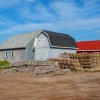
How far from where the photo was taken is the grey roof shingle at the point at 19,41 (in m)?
50.4

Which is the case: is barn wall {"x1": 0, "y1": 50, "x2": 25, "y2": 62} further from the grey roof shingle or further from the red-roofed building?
the red-roofed building

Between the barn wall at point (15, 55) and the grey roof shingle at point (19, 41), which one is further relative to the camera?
the grey roof shingle at point (19, 41)

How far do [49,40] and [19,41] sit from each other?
929cm

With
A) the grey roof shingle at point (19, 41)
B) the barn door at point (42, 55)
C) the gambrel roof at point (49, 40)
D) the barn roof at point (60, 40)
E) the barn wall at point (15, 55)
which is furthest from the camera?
the grey roof shingle at point (19, 41)

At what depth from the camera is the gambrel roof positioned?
47.7 metres

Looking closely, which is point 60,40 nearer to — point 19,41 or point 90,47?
point 90,47

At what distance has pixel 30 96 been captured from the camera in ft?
46.5

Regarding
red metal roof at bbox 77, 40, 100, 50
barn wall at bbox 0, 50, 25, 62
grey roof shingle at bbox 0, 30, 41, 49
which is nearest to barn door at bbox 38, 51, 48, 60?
grey roof shingle at bbox 0, 30, 41, 49

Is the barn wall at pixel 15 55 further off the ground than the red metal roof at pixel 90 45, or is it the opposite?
the red metal roof at pixel 90 45

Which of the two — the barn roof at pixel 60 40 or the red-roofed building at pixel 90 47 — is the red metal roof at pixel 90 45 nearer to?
the red-roofed building at pixel 90 47

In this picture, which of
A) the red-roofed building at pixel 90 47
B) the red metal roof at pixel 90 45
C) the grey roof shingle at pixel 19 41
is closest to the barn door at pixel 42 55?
the grey roof shingle at pixel 19 41

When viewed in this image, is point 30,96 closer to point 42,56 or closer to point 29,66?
point 29,66

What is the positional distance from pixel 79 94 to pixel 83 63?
20.6 meters

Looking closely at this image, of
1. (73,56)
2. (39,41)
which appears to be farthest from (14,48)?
(73,56)
